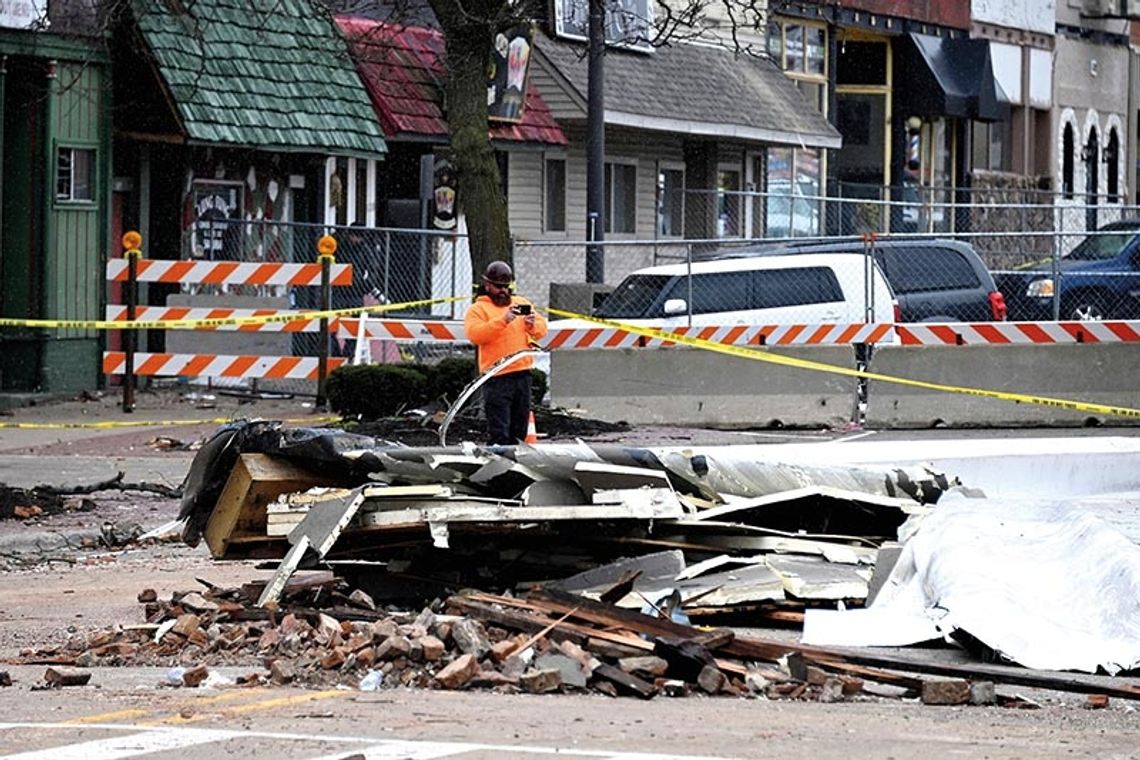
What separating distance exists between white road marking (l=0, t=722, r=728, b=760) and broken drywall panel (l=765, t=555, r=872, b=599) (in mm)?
3626

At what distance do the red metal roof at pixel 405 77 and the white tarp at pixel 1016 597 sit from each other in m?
18.7

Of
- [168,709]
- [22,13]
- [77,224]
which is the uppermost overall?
[22,13]

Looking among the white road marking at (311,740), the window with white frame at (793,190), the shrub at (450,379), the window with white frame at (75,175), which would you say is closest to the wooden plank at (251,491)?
the white road marking at (311,740)

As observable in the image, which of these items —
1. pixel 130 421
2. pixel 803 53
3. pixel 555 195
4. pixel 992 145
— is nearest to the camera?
pixel 130 421

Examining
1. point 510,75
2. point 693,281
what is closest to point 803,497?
point 693,281

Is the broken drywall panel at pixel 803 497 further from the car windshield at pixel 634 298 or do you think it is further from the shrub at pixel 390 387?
the car windshield at pixel 634 298

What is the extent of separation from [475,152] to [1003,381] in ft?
19.3

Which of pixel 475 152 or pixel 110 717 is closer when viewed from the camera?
pixel 110 717

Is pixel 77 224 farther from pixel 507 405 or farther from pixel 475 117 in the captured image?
pixel 507 405

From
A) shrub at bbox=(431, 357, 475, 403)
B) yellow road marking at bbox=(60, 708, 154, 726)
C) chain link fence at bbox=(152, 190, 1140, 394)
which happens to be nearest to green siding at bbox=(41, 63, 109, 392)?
chain link fence at bbox=(152, 190, 1140, 394)

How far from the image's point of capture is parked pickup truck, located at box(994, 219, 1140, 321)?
30.2 meters

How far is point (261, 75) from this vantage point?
27.5 meters

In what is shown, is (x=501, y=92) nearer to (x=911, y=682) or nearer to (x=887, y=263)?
(x=887, y=263)

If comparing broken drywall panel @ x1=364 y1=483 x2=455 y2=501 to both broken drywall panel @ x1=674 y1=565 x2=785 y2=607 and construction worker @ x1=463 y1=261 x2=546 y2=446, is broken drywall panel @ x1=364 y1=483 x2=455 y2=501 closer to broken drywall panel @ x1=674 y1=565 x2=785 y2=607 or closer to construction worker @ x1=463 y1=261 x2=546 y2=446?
broken drywall panel @ x1=674 y1=565 x2=785 y2=607
